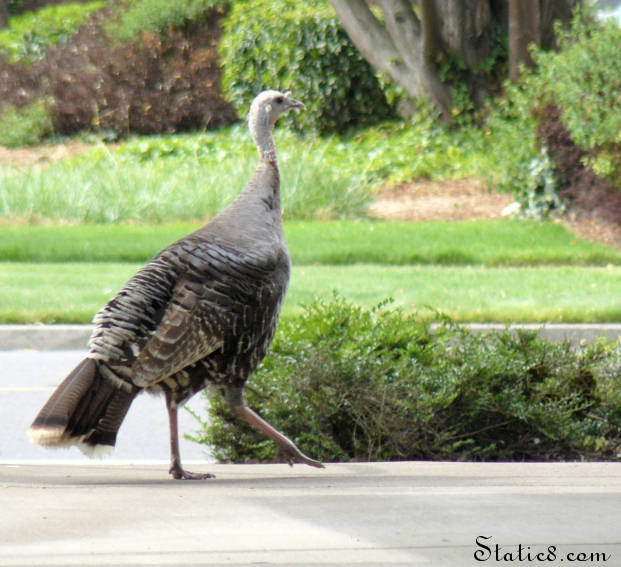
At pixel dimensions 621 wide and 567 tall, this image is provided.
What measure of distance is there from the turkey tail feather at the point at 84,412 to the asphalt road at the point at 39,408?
840 millimetres

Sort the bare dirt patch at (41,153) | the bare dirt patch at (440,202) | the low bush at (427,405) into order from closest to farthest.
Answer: the low bush at (427,405)
the bare dirt patch at (440,202)
the bare dirt patch at (41,153)

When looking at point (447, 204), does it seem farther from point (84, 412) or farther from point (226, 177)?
point (84, 412)

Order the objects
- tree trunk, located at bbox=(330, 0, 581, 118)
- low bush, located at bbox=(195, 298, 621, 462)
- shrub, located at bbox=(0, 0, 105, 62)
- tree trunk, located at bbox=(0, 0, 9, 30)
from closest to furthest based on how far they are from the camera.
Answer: low bush, located at bbox=(195, 298, 621, 462) < tree trunk, located at bbox=(330, 0, 581, 118) < shrub, located at bbox=(0, 0, 105, 62) < tree trunk, located at bbox=(0, 0, 9, 30)

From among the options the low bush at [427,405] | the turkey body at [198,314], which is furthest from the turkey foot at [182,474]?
the low bush at [427,405]

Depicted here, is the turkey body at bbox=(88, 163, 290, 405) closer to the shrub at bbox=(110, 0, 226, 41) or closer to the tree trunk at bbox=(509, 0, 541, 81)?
the tree trunk at bbox=(509, 0, 541, 81)

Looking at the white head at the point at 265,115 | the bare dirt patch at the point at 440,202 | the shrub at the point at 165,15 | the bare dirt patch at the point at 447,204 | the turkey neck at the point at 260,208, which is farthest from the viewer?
the shrub at the point at 165,15

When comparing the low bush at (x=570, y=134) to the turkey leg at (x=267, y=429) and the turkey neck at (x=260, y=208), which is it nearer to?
the turkey neck at (x=260, y=208)

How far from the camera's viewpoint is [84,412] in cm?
412

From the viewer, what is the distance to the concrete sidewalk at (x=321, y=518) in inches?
124

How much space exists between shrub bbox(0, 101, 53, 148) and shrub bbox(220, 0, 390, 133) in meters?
5.01

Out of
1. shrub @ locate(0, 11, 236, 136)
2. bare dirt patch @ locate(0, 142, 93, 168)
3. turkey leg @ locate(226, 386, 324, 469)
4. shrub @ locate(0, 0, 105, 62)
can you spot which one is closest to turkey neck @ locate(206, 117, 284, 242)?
turkey leg @ locate(226, 386, 324, 469)

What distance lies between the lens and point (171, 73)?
992 inches

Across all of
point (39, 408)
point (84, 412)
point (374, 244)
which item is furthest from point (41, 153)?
point (84, 412)

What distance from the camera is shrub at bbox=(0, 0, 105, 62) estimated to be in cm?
2917
